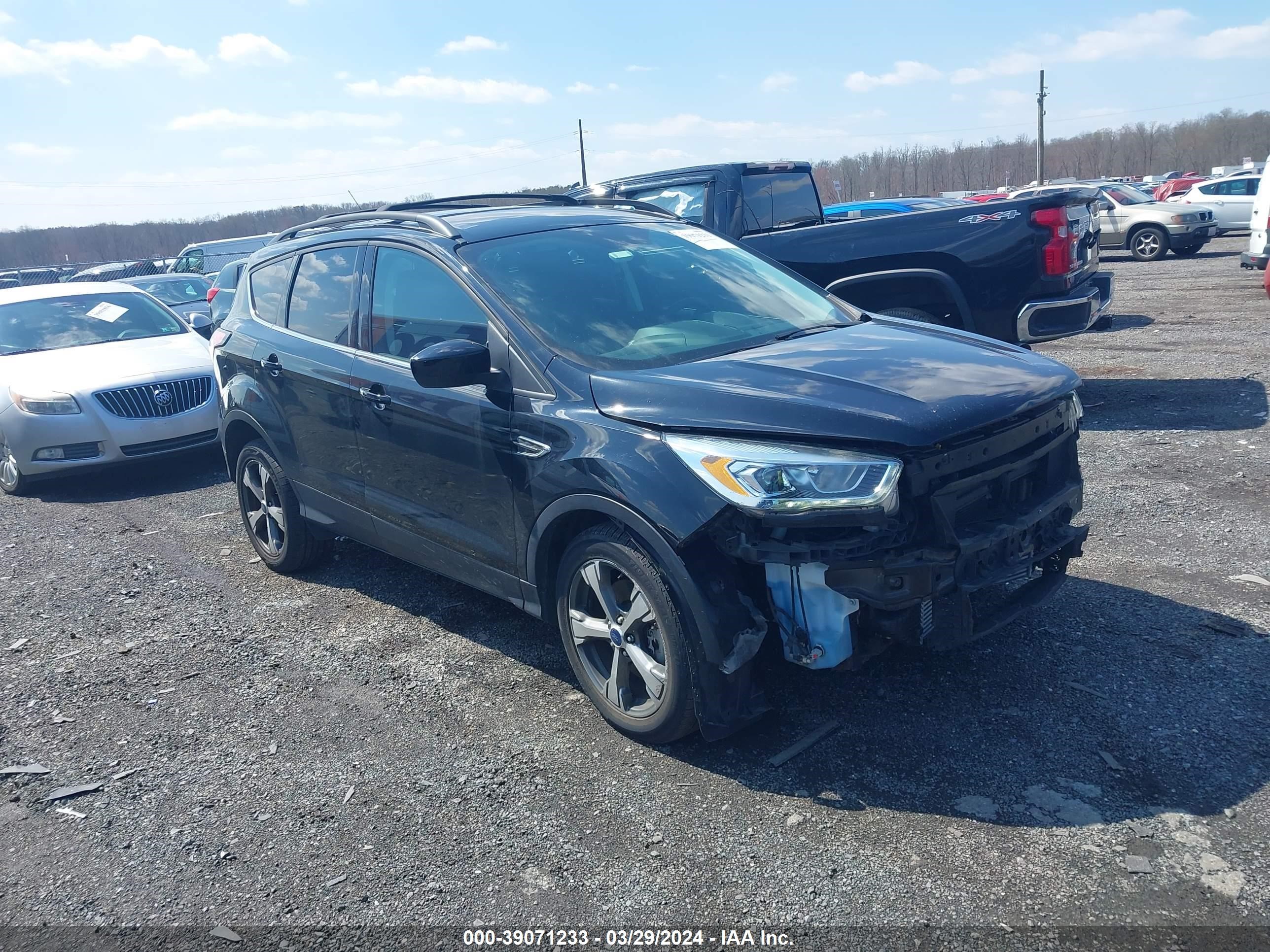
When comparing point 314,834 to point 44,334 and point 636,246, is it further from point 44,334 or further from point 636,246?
point 44,334

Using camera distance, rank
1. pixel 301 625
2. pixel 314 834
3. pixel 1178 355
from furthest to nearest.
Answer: pixel 1178 355
pixel 301 625
pixel 314 834

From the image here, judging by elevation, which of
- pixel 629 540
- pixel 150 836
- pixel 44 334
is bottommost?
pixel 150 836

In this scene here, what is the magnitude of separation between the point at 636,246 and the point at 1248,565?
10.9 feet

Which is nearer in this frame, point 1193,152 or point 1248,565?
point 1248,565

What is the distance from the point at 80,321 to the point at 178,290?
284 inches

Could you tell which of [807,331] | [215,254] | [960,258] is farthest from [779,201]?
[215,254]

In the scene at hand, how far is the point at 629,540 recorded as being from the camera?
11.0 ft

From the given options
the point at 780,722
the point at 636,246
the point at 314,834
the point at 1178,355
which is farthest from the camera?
the point at 1178,355

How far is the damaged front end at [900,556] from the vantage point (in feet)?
9.93

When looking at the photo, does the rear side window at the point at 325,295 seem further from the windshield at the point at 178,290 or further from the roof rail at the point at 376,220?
the windshield at the point at 178,290

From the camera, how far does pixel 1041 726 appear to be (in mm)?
3457

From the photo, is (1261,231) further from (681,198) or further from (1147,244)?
(681,198)

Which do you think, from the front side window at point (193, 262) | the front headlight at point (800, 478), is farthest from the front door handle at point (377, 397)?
the front side window at point (193, 262)

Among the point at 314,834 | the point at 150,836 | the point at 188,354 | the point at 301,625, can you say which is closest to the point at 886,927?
the point at 314,834
